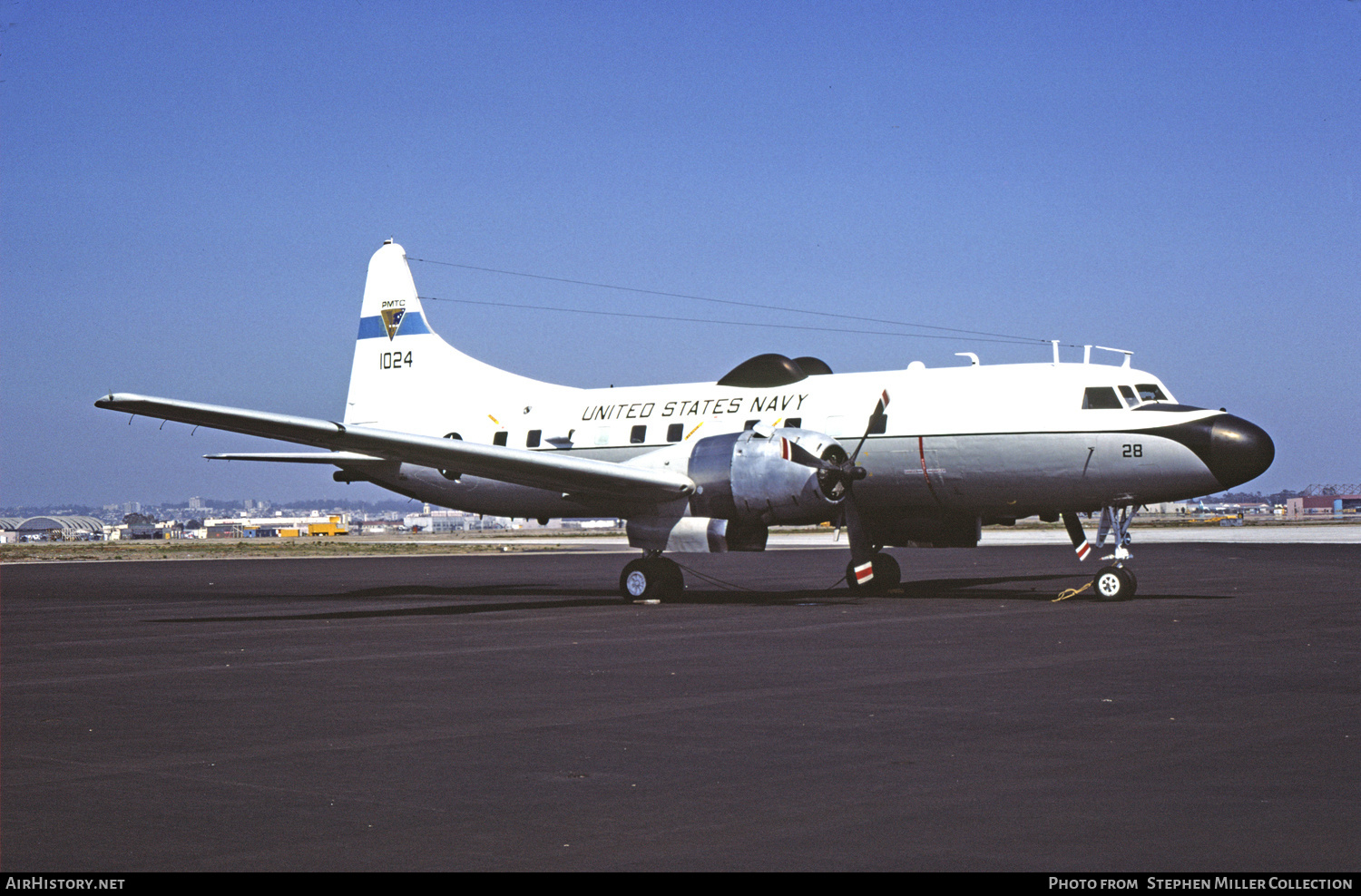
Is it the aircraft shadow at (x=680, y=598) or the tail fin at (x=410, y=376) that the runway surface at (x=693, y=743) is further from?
the tail fin at (x=410, y=376)

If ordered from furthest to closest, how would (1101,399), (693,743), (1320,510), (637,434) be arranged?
1. (1320,510)
2. (637,434)
3. (1101,399)
4. (693,743)

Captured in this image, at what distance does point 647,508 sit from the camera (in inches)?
911

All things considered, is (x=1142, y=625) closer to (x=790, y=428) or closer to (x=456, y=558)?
(x=790, y=428)

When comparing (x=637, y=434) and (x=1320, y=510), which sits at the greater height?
(x=1320, y=510)

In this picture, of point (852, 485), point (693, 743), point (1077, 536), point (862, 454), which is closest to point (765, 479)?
point (852, 485)

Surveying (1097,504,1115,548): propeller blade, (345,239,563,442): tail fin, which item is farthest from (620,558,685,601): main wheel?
(1097,504,1115,548): propeller blade

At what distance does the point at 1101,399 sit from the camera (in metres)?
22.2

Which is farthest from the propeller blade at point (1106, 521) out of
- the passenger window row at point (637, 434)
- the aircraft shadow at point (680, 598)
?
the passenger window row at point (637, 434)

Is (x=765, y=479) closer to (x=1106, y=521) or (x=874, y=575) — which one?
(x=874, y=575)

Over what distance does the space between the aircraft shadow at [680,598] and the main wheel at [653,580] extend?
0.21 meters

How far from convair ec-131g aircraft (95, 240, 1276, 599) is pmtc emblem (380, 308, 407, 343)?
6781mm

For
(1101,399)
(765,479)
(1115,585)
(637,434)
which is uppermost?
(1101,399)

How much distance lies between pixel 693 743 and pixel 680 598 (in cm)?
1462

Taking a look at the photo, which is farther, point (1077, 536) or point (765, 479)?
point (1077, 536)
